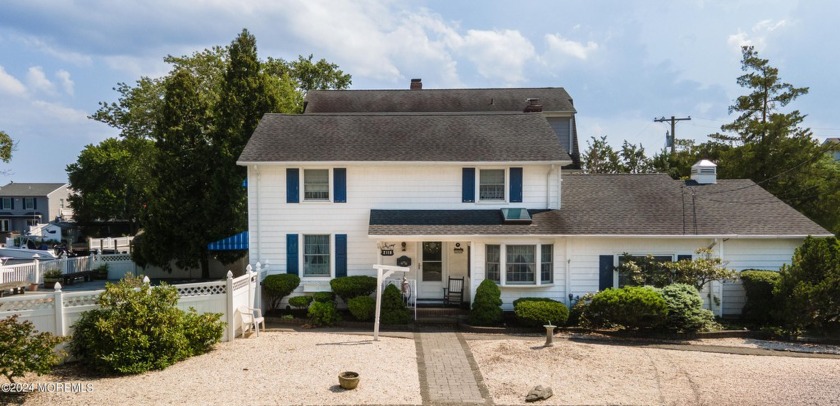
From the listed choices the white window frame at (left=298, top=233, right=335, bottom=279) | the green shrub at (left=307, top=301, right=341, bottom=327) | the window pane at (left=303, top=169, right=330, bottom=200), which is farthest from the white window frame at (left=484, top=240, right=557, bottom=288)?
the window pane at (left=303, top=169, right=330, bottom=200)

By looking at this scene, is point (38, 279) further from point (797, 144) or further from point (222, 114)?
point (797, 144)

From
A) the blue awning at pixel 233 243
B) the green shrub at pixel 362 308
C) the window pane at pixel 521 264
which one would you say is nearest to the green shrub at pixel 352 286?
the green shrub at pixel 362 308

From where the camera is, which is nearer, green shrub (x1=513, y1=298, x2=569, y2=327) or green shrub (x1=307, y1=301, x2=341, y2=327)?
green shrub (x1=513, y1=298, x2=569, y2=327)

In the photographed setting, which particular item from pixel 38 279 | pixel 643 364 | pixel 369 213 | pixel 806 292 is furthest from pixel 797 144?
pixel 38 279

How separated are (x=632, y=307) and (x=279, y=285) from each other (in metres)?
10.6

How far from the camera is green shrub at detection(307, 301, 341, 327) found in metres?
14.0

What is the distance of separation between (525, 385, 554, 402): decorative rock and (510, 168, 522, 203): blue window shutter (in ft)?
26.6

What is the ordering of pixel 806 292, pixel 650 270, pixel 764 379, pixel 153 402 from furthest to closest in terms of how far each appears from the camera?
pixel 650 270 → pixel 806 292 → pixel 764 379 → pixel 153 402

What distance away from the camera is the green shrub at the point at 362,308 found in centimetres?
1401

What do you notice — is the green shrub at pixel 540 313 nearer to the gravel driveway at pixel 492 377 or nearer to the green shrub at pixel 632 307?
the green shrub at pixel 632 307

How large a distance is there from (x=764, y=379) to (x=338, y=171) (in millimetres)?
12539

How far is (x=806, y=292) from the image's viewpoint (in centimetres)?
1238

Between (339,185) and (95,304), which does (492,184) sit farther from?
(95,304)

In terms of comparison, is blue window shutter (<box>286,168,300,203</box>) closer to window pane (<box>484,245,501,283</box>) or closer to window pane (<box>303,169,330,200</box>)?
window pane (<box>303,169,330,200</box>)
